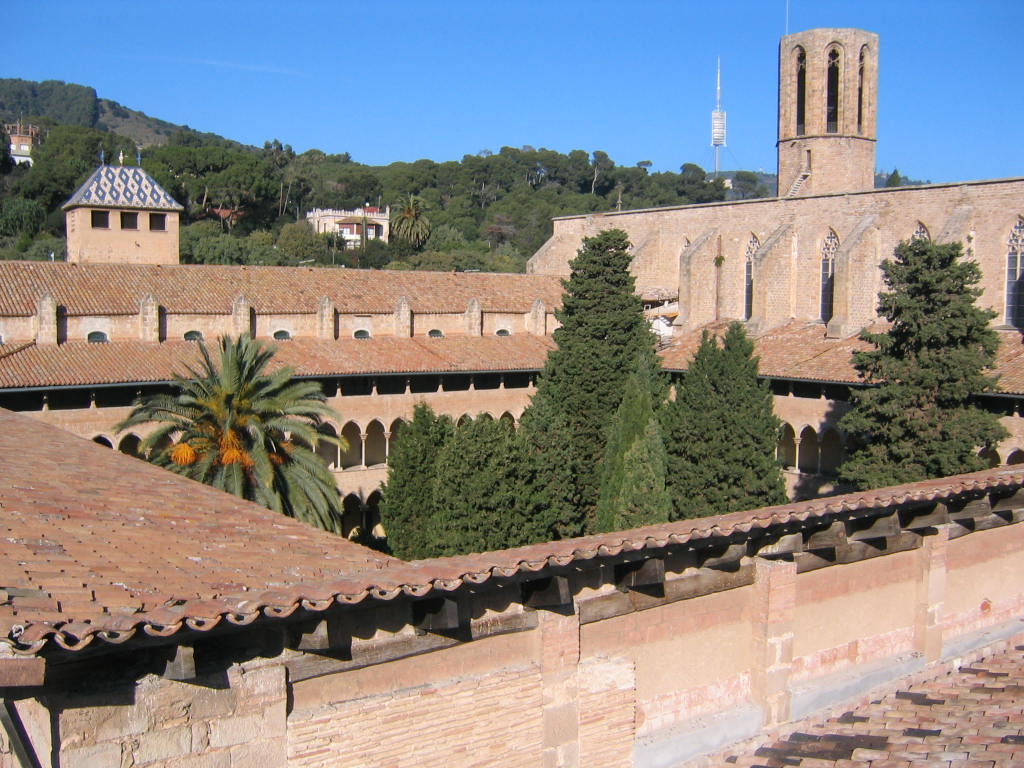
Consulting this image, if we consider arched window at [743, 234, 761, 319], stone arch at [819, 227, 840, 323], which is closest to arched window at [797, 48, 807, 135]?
arched window at [743, 234, 761, 319]

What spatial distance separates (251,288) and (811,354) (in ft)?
48.6

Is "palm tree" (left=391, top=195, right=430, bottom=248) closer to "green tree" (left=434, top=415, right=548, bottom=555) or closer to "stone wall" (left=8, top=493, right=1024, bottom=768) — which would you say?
"green tree" (left=434, top=415, right=548, bottom=555)

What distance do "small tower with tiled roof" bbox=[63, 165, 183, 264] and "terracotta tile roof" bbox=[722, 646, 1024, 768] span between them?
86.5ft

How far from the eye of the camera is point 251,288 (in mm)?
28672

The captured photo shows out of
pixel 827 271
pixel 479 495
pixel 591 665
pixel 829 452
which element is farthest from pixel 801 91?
pixel 591 665

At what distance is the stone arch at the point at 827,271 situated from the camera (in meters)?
31.2

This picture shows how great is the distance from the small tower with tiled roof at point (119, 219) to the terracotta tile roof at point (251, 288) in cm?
292

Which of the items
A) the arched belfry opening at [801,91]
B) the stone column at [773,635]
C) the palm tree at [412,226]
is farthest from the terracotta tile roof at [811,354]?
the palm tree at [412,226]

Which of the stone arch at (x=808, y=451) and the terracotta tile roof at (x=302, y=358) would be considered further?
the stone arch at (x=808, y=451)

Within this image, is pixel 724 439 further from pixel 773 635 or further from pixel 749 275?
pixel 773 635

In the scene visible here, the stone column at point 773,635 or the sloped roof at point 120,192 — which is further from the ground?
the sloped roof at point 120,192

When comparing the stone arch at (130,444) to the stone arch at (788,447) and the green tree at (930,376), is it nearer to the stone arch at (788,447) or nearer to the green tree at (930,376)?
the green tree at (930,376)

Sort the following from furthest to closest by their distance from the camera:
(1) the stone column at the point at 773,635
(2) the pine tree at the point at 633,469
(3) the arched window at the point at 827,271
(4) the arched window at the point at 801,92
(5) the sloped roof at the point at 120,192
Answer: (4) the arched window at the point at 801,92 → (3) the arched window at the point at 827,271 → (5) the sloped roof at the point at 120,192 → (2) the pine tree at the point at 633,469 → (1) the stone column at the point at 773,635

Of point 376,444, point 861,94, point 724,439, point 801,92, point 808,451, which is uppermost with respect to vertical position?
point 801,92
